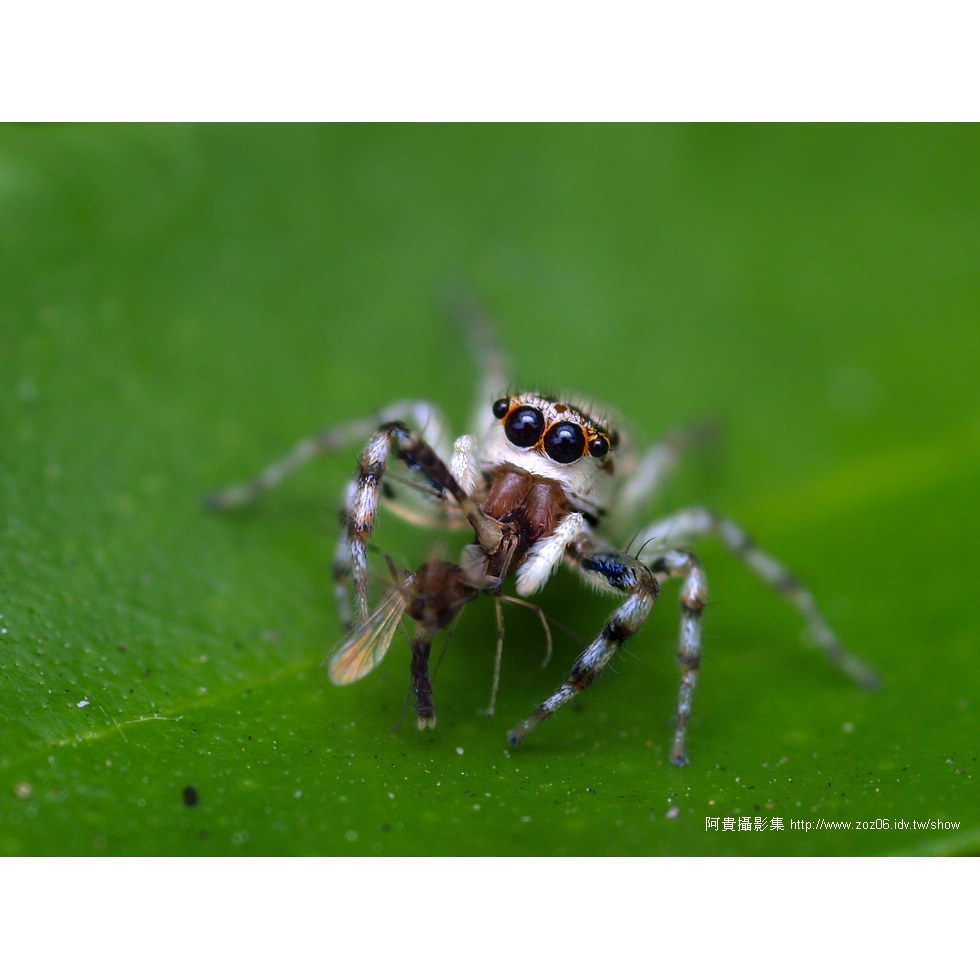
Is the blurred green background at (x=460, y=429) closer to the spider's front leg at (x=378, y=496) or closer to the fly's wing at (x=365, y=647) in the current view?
the fly's wing at (x=365, y=647)

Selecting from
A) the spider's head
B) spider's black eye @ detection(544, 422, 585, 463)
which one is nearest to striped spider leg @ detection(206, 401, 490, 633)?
the spider's head

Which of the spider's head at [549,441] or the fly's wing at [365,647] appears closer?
the fly's wing at [365,647]

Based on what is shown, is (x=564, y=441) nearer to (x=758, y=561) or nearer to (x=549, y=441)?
(x=549, y=441)

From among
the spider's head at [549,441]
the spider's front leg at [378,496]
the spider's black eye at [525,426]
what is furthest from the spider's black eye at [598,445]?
the spider's front leg at [378,496]

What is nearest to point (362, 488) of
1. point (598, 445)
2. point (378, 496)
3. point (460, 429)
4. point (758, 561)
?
point (378, 496)

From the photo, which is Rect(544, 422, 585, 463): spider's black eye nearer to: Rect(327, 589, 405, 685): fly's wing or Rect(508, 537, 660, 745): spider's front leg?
Rect(508, 537, 660, 745): spider's front leg
